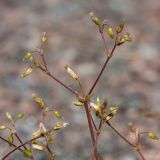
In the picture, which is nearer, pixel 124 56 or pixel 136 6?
pixel 124 56

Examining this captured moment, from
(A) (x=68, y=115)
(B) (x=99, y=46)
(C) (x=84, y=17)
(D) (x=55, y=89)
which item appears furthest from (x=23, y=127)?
(C) (x=84, y=17)

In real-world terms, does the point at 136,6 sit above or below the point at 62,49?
above

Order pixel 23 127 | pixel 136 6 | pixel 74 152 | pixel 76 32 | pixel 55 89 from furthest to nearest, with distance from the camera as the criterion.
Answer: pixel 136 6
pixel 76 32
pixel 55 89
pixel 23 127
pixel 74 152

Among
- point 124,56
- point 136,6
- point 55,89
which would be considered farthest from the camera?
point 136,6

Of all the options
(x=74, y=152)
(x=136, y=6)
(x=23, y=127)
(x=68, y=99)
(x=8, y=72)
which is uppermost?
(x=136, y=6)

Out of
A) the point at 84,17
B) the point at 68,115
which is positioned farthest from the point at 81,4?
the point at 68,115

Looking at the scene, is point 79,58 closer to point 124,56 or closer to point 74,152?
point 124,56

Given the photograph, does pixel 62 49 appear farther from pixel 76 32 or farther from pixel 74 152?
pixel 74 152
